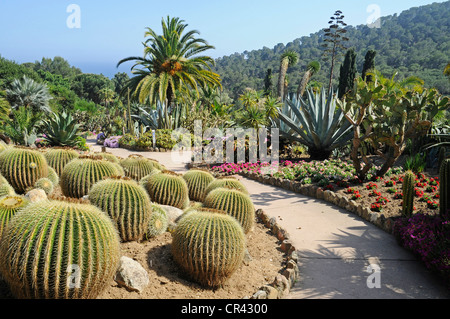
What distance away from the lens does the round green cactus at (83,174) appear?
534cm

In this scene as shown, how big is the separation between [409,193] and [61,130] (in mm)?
9287

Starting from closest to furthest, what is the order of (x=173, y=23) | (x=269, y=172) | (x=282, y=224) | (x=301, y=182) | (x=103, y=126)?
(x=282, y=224) → (x=301, y=182) → (x=269, y=172) → (x=173, y=23) → (x=103, y=126)

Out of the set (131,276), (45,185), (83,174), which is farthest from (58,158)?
(131,276)

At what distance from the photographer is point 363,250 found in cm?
529

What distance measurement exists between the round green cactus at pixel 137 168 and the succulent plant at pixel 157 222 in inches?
91.1

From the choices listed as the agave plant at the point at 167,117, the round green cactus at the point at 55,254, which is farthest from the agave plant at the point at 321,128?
the round green cactus at the point at 55,254

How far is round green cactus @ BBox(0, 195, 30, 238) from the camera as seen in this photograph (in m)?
3.43

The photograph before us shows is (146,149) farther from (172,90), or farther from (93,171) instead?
(93,171)

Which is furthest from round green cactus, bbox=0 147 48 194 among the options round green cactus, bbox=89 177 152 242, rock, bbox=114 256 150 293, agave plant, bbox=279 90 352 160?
agave plant, bbox=279 90 352 160

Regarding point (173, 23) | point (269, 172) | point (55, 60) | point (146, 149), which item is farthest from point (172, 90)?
point (55, 60)

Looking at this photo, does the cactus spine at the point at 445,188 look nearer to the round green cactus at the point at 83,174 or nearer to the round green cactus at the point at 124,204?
the round green cactus at the point at 124,204

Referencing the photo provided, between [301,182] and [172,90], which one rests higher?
[172,90]

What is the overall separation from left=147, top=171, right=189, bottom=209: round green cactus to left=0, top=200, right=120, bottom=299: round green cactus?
2.69m

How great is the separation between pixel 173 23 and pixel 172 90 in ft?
12.2
